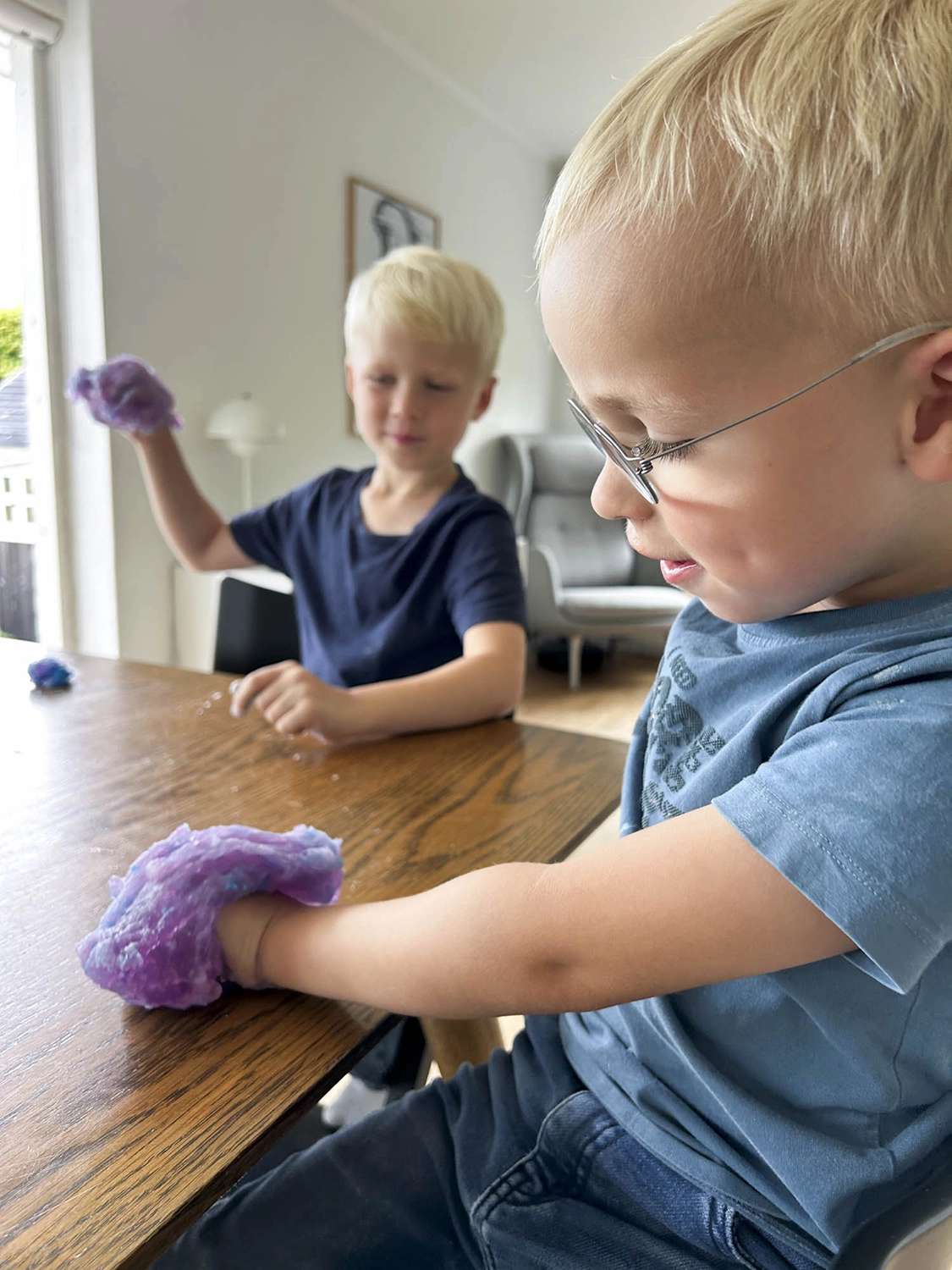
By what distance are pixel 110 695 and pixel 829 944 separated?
90cm

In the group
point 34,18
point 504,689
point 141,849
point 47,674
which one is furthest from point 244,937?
point 34,18

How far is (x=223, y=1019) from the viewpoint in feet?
1.63

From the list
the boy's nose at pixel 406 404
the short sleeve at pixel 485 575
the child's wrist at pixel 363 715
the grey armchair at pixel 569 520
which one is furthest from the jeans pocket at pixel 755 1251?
the grey armchair at pixel 569 520

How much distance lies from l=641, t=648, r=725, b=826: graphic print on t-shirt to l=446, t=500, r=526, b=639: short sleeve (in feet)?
1.80

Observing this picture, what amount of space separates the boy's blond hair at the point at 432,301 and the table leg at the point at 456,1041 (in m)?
0.92

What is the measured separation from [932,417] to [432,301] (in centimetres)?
97

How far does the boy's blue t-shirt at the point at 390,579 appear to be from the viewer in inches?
49.0

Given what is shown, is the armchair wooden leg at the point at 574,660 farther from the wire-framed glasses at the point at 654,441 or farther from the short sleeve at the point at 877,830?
the short sleeve at the point at 877,830

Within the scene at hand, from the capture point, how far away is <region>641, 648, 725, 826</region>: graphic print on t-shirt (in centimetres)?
58

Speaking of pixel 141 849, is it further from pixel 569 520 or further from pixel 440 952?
pixel 569 520

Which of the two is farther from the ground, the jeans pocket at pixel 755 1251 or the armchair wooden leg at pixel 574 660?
the jeans pocket at pixel 755 1251

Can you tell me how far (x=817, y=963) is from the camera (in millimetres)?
473

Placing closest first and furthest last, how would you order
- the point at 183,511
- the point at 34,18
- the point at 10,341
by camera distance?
the point at 183,511, the point at 34,18, the point at 10,341

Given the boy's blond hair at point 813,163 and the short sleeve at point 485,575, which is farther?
the short sleeve at point 485,575
